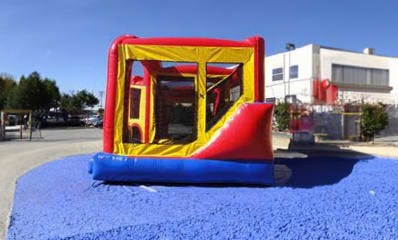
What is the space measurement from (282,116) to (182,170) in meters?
16.3

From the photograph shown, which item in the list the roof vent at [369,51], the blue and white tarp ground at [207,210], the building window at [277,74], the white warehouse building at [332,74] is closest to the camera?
the blue and white tarp ground at [207,210]

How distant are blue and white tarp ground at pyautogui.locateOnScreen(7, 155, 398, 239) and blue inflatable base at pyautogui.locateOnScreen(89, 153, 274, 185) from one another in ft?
0.54

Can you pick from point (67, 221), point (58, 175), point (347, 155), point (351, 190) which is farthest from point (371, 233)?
point (347, 155)

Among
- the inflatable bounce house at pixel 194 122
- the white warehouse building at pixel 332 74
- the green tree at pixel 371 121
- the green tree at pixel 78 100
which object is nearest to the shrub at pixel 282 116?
the green tree at pixel 371 121

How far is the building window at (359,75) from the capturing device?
33691mm

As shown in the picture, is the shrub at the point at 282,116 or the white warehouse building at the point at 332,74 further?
the white warehouse building at the point at 332,74

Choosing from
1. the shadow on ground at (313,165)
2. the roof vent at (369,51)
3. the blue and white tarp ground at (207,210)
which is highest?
the roof vent at (369,51)

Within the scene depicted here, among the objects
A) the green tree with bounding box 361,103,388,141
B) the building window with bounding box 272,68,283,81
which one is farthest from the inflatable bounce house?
the building window with bounding box 272,68,283,81

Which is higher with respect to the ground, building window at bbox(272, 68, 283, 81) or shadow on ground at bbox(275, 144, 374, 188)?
building window at bbox(272, 68, 283, 81)

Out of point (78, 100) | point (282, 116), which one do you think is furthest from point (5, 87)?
point (282, 116)

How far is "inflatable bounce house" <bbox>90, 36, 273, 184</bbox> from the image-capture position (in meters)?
7.32

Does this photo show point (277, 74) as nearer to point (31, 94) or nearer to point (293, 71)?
point (293, 71)

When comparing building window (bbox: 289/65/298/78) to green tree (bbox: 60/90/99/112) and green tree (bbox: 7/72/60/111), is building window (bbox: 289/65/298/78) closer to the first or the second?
green tree (bbox: 7/72/60/111)

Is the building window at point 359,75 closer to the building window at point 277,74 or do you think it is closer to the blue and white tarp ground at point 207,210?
the building window at point 277,74
